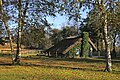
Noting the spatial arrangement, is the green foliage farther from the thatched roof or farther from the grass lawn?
the grass lawn

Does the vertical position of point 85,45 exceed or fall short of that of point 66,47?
it exceeds it

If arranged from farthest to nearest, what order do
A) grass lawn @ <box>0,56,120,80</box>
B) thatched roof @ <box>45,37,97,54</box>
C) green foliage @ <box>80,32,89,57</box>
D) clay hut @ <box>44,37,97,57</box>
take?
green foliage @ <box>80,32,89,57</box>, thatched roof @ <box>45,37,97,54</box>, clay hut @ <box>44,37,97,57</box>, grass lawn @ <box>0,56,120,80</box>

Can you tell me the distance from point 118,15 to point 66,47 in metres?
49.6

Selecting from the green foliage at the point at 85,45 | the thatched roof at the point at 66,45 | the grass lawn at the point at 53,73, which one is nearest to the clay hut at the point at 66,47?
the thatched roof at the point at 66,45

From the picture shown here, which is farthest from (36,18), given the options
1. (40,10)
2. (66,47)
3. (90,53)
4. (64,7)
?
(90,53)

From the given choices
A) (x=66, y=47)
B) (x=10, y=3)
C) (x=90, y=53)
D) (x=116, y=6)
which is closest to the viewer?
(x=116, y=6)

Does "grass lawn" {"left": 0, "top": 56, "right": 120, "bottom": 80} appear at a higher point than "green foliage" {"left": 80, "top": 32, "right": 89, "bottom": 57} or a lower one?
lower

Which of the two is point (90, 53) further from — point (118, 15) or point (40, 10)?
point (118, 15)

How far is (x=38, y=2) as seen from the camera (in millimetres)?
32875

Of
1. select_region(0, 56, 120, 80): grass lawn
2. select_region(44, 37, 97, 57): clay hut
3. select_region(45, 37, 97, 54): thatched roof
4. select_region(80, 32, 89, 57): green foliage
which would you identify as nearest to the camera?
select_region(0, 56, 120, 80): grass lawn

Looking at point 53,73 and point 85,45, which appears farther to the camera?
point 85,45

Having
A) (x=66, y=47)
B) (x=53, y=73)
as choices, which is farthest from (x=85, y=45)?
(x=53, y=73)

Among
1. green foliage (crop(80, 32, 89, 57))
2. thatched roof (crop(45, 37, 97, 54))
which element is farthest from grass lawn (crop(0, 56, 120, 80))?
green foliage (crop(80, 32, 89, 57))

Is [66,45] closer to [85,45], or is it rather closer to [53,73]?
[85,45]
